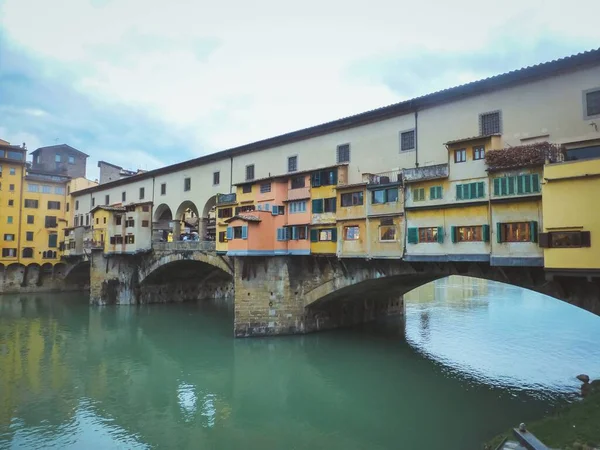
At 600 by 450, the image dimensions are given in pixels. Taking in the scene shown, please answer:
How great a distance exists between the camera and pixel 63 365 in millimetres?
21781

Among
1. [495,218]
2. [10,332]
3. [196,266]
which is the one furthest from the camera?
[196,266]

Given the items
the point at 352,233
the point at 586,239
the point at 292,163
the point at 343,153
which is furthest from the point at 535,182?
the point at 292,163

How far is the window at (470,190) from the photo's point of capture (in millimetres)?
17005

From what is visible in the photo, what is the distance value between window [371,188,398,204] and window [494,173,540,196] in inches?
201

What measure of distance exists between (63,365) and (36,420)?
7.91m

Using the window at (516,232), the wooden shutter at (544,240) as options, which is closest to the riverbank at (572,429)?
the wooden shutter at (544,240)

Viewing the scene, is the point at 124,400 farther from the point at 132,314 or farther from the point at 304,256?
the point at 132,314

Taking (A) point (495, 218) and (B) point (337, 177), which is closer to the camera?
(A) point (495, 218)

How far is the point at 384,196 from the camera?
20.9 meters

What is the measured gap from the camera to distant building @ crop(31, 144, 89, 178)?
60.8 meters

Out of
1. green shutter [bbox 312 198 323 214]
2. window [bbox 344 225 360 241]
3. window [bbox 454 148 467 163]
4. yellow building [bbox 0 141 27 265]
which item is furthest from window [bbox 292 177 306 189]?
yellow building [bbox 0 141 27 265]

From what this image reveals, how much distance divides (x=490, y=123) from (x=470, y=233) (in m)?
5.44

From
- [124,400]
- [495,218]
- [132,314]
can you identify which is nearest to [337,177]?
[495,218]

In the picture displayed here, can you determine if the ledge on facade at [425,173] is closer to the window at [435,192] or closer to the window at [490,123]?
the window at [435,192]
